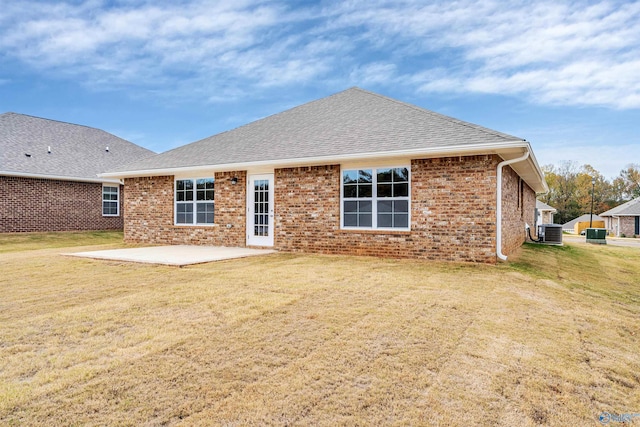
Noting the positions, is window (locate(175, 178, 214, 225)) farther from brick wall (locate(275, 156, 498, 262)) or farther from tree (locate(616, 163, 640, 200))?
tree (locate(616, 163, 640, 200))

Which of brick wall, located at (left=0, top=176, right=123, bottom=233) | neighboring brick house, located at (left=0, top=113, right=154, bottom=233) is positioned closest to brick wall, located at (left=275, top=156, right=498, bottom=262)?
neighboring brick house, located at (left=0, top=113, right=154, bottom=233)

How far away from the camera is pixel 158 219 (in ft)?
42.9

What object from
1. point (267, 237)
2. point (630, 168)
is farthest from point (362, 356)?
point (630, 168)

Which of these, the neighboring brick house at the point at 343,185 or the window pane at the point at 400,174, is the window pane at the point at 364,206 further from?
the window pane at the point at 400,174

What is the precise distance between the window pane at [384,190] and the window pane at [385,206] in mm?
192

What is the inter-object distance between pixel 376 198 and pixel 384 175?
0.65 metres

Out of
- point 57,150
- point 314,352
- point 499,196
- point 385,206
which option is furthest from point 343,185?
point 57,150

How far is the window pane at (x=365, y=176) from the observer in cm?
965

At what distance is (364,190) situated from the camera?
9.70m

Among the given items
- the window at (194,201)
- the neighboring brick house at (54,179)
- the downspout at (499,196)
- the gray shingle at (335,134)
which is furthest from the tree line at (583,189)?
the neighboring brick house at (54,179)

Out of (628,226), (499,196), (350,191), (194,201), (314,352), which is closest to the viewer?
(314,352)
